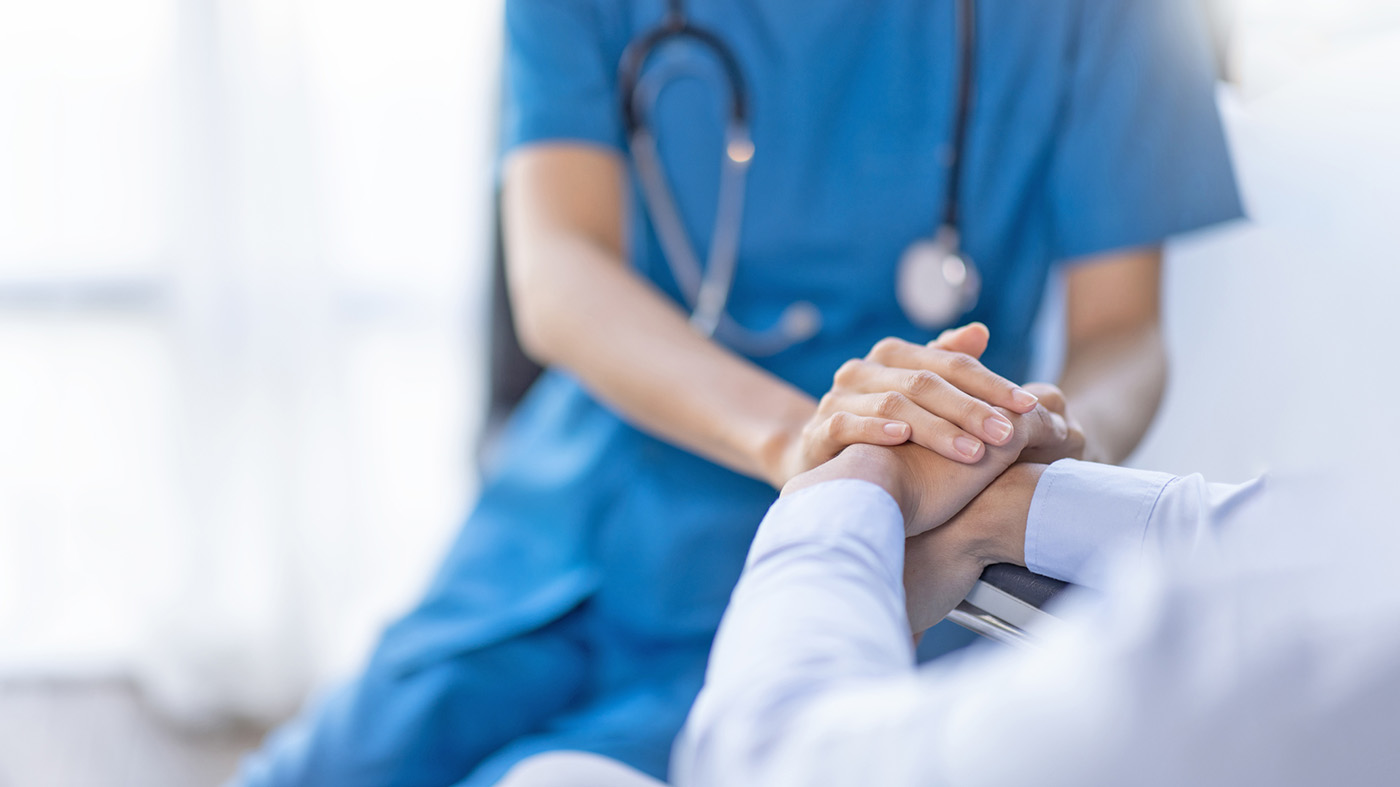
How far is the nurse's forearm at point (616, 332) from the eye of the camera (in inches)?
23.3

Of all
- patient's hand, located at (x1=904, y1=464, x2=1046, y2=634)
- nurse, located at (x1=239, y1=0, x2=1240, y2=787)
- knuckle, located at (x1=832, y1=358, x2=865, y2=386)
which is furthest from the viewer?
nurse, located at (x1=239, y1=0, x2=1240, y2=787)

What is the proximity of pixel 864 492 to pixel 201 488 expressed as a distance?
1230mm

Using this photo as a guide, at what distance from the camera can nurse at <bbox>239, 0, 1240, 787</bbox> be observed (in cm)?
57

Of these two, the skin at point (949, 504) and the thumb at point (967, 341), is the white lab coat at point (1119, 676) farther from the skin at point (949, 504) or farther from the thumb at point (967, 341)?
the thumb at point (967, 341)

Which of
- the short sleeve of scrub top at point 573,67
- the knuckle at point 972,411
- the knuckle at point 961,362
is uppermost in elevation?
the short sleeve of scrub top at point 573,67

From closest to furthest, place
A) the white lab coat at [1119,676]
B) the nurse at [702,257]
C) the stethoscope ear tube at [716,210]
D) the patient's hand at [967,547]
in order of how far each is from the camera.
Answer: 1. the white lab coat at [1119,676]
2. the patient's hand at [967,547]
3. the nurse at [702,257]
4. the stethoscope ear tube at [716,210]

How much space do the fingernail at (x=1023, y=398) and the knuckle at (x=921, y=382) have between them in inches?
1.2

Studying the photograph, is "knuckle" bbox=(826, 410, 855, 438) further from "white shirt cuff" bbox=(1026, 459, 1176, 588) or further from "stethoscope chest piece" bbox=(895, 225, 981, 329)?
"stethoscope chest piece" bbox=(895, 225, 981, 329)

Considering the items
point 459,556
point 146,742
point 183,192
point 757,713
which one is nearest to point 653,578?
point 459,556

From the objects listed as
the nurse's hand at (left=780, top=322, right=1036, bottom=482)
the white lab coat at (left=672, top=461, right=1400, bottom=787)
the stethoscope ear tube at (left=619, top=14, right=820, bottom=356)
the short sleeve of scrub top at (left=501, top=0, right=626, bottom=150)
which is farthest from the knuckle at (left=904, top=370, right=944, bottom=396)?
the short sleeve of scrub top at (left=501, top=0, right=626, bottom=150)

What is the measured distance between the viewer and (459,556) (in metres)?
0.74

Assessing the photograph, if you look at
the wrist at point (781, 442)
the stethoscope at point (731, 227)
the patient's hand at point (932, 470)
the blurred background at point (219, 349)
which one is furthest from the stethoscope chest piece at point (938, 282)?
the blurred background at point (219, 349)

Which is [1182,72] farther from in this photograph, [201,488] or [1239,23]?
[201,488]

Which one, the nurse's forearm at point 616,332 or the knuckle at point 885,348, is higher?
the knuckle at point 885,348
